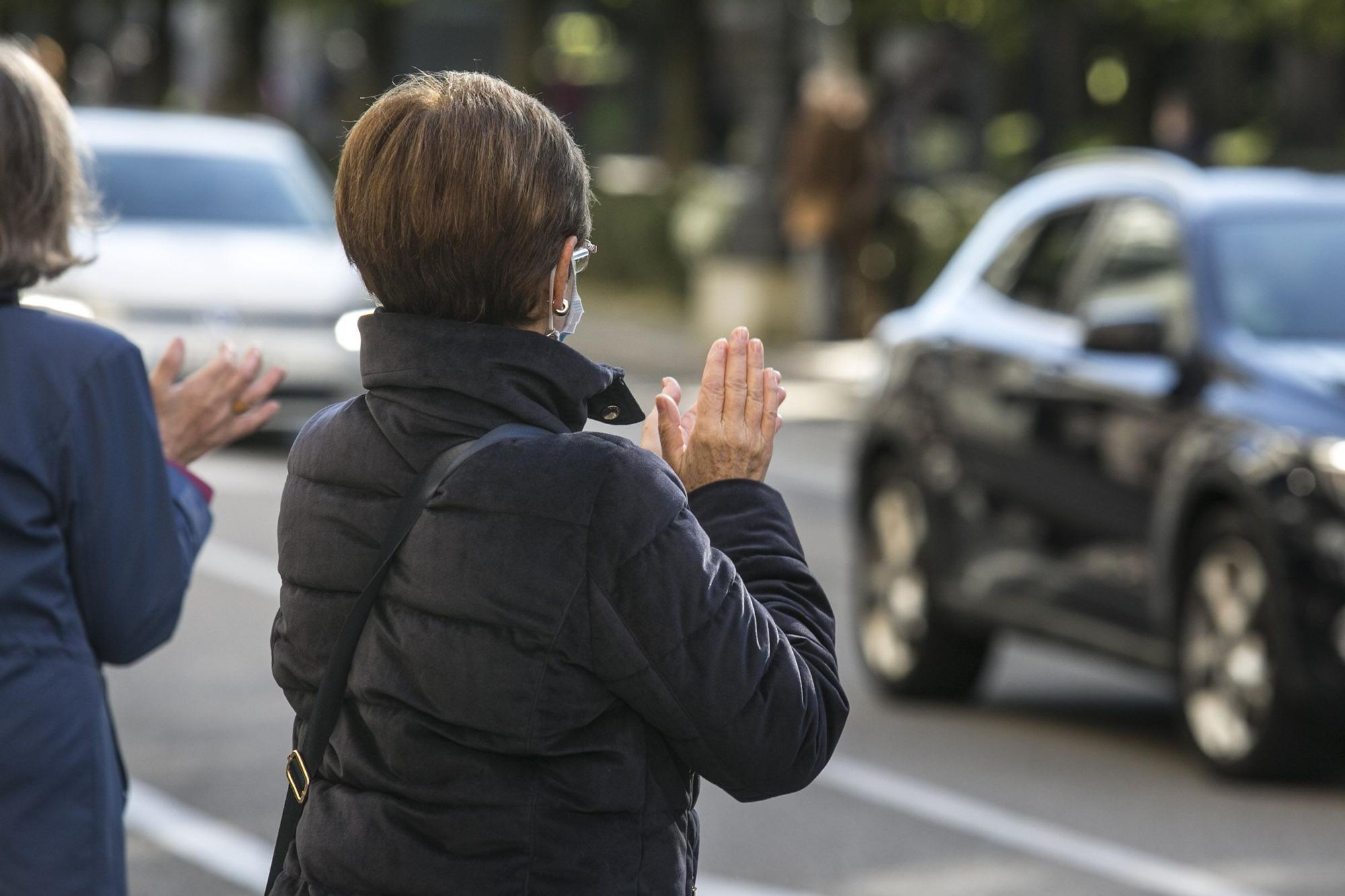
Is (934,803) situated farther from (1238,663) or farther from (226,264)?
(226,264)

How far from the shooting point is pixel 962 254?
935cm

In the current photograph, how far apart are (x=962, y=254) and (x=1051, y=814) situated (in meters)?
2.99

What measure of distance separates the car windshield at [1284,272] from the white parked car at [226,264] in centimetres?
679

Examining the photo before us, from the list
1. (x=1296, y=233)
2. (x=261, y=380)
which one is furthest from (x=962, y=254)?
(x=261, y=380)

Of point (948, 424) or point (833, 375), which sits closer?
point (948, 424)

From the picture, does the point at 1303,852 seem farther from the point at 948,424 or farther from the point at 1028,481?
the point at 948,424

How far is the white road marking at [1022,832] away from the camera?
20.1 ft

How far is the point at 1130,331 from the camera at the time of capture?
7.60 meters

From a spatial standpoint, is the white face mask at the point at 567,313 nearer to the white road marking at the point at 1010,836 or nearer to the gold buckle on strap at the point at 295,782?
the gold buckle on strap at the point at 295,782

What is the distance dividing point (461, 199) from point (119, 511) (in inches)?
33.4

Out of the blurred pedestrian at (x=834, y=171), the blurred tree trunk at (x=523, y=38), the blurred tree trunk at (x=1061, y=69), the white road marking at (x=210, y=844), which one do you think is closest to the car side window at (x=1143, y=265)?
the white road marking at (x=210, y=844)

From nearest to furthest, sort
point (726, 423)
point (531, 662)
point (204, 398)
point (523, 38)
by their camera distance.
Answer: point (531, 662) < point (726, 423) < point (204, 398) < point (523, 38)

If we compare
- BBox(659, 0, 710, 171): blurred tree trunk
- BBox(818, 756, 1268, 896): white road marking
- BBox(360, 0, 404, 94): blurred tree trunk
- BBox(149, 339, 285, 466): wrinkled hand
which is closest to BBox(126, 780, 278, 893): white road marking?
BBox(818, 756, 1268, 896): white road marking

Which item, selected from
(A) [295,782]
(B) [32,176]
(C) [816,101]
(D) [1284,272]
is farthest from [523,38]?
(A) [295,782]
